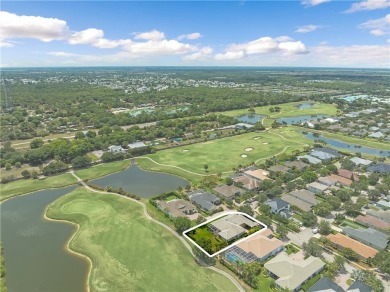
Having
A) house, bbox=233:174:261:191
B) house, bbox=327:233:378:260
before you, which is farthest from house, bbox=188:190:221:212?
house, bbox=327:233:378:260

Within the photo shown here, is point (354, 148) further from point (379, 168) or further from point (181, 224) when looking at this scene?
point (181, 224)

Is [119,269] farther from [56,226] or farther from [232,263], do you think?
[56,226]

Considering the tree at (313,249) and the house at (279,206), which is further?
the house at (279,206)

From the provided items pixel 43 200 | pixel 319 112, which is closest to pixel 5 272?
pixel 43 200

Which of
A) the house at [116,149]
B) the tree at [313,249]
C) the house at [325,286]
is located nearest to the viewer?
the house at [325,286]

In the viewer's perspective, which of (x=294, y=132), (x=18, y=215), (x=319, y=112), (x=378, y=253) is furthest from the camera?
(x=319, y=112)

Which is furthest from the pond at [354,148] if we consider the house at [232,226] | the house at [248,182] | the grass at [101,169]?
the grass at [101,169]

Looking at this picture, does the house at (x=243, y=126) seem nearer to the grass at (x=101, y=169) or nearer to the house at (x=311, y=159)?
the house at (x=311, y=159)
